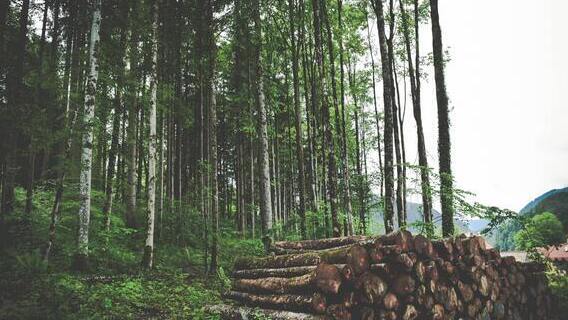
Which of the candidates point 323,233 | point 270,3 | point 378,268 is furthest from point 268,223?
point 270,3

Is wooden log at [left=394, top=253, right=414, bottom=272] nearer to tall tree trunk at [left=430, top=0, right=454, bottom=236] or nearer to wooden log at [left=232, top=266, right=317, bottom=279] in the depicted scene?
wooden log at [left=232, top=266, right=317, bottom=279]

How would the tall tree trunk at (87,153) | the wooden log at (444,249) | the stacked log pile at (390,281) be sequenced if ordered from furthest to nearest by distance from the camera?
the tall tree trunk at (87,153)
the wooden log at (444,249)
the stacked log pile at (390,281)

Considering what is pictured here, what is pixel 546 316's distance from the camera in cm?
868

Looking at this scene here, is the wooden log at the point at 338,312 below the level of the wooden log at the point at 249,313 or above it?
above

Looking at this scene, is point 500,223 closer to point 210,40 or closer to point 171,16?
point 210,40

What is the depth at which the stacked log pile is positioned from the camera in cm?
541

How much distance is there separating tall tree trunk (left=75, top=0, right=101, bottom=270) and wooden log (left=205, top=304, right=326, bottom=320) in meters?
5.07

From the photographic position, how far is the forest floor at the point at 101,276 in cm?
640

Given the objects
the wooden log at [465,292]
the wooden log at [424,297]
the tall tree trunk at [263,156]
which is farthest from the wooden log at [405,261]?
the tall tree trunk at [263,156]

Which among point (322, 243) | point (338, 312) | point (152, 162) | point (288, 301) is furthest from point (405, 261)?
point (152, 162)

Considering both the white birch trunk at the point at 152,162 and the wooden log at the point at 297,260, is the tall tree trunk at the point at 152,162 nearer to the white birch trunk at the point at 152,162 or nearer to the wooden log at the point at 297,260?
the white birch trunk at the point at 152,162

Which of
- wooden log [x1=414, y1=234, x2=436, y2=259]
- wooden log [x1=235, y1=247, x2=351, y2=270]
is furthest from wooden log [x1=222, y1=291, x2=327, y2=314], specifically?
wooden log [x1=414, y1=234, x2=436, y2=259]

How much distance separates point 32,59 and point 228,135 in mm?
15739

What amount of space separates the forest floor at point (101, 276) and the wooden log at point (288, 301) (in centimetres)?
101
